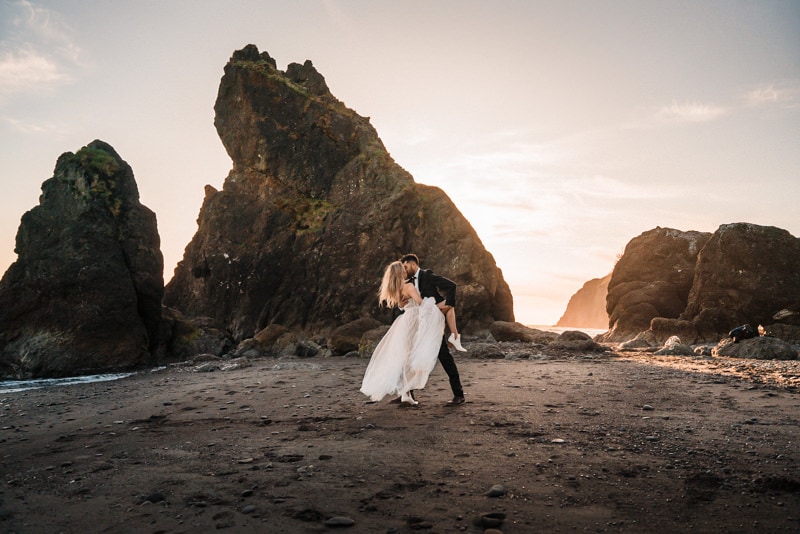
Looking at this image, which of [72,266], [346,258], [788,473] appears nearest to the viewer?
[788,473]

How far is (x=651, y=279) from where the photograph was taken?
35.3 m

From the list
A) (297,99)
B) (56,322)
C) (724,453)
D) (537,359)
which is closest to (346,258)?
(297,99)

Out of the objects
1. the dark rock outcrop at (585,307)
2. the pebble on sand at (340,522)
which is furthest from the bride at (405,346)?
the dark rock outcrop at (585,307)

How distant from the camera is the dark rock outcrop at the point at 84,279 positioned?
22.5 m

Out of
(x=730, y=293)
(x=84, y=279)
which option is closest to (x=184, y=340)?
(x=84, y=279)

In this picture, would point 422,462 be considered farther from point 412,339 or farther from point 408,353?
point 412,339

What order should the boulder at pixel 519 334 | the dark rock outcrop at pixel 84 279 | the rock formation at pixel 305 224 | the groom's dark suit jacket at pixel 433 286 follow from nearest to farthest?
the groom's dark suit jacket at pixel 433 286 < the dark rock outcrop at pixel 84 279 < the boulder at pixel 519 334 < the rock formation at pixel 305 224

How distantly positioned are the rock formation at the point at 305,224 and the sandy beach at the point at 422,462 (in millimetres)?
25728

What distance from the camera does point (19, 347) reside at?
22188mm

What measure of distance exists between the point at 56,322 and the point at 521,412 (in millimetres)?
22856

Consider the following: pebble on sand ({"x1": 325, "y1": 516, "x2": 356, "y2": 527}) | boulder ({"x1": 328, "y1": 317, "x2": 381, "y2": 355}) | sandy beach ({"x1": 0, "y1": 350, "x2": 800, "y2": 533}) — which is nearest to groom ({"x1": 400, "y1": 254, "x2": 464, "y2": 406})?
sandy beach ({"x1": 0, "y1": 350, "x2": 800, "y2": 533})

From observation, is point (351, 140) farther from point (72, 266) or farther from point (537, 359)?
point (537, 359)

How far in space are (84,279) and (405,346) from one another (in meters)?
21.0

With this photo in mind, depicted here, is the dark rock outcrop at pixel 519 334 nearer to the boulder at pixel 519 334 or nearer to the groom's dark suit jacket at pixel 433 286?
the boulder at pixel 519 334
